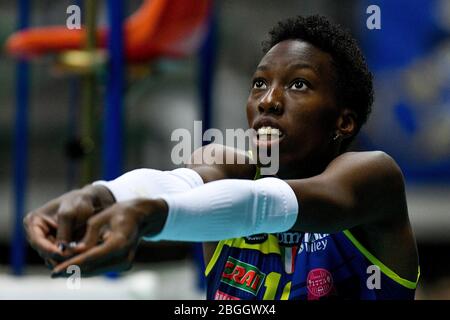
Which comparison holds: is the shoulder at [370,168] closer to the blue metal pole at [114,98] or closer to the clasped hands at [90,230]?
the clasped hands at [90,230]

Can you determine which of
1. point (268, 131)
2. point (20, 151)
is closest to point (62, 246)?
point (268, 131)

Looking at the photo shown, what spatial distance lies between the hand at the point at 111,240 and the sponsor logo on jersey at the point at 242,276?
0.61 metres

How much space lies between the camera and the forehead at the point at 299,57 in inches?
59.9

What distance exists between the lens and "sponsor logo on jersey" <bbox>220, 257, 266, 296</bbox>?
1.59 meters

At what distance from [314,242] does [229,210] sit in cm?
49

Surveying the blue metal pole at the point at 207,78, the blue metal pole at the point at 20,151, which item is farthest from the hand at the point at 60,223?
the blue metal pole at the point at 20,151

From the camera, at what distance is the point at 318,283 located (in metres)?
1.56

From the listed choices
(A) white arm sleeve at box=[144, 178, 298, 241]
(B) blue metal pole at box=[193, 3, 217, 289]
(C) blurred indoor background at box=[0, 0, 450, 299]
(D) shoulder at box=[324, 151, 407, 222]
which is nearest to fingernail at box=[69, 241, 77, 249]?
(A) white arm sleeve at box=[144, 178, 298, 241]

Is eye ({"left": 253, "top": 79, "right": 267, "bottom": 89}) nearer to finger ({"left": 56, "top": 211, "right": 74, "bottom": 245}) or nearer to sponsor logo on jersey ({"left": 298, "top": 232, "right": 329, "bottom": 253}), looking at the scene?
sponsor logo on jersey ({"left": 298, "top": 232, "right": 329, "bottom": 253})

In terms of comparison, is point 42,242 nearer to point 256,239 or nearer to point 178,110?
point 256,239

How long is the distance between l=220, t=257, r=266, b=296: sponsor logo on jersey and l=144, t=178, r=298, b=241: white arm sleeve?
40 cm

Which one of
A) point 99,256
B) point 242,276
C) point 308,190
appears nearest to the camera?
point 99,256

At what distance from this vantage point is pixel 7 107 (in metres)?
6.22

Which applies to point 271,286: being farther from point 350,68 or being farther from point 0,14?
point 0,14
